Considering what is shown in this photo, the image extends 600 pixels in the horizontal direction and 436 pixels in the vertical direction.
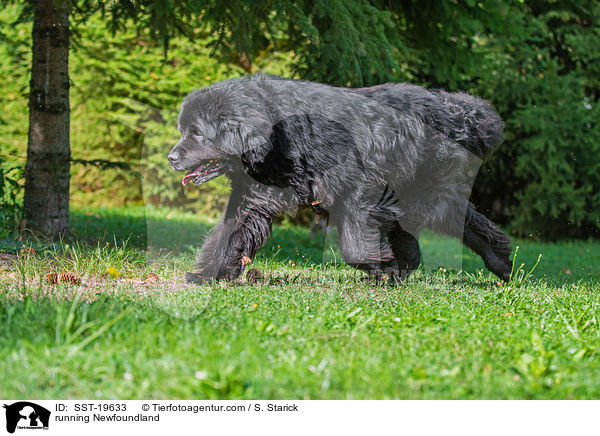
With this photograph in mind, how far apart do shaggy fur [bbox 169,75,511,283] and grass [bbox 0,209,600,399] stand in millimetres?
373

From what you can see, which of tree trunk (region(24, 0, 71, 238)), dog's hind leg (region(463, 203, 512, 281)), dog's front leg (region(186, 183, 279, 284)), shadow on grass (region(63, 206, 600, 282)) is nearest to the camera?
dog's front leg (region(186, 183, 279, 284))

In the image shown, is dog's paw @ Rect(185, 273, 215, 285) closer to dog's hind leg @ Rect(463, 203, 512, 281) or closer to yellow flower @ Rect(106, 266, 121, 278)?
yellow flower @ Rect(106, 266, 121, 278)

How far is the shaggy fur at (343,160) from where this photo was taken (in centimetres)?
396

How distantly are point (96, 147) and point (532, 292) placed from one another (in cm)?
862

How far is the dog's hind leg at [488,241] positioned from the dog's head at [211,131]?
1.83m

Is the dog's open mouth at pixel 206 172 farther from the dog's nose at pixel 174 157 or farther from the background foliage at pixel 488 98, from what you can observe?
the background foliage at pixel 488 98

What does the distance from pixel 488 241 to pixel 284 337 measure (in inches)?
92.9

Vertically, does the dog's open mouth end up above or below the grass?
above

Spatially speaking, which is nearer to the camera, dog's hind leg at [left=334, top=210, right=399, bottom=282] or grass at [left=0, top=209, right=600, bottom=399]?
grass at [left=0, top=209, right=600, bottom=399]

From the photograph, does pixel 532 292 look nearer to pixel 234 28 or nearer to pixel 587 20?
pixel 234 28

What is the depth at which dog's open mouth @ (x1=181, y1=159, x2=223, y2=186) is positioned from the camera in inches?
159
